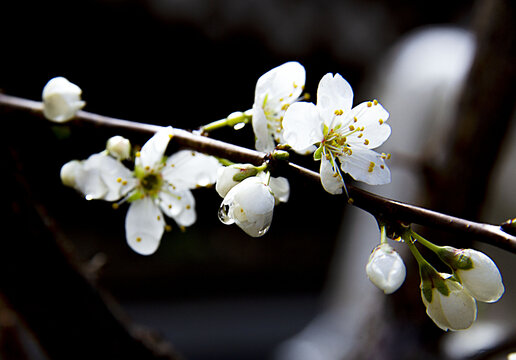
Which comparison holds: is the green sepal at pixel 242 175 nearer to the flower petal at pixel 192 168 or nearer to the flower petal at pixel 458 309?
the flower petal at pixel 192 168

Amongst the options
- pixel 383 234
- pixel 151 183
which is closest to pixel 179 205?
pixel 151 183

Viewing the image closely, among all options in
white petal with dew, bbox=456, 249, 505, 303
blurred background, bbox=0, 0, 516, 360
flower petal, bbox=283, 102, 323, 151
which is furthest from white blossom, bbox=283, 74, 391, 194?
blurred background, bbox=0, 0, 516, 360

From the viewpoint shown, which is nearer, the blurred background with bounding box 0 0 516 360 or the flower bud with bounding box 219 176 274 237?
the flower bud with bounding box 219 176 274 237

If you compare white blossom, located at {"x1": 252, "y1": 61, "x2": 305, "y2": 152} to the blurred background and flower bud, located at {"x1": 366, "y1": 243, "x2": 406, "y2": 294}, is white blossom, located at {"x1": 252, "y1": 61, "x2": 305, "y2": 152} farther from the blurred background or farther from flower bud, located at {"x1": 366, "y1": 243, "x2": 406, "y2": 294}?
the blurred background

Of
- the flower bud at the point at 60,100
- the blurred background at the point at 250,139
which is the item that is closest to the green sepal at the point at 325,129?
the flower bud at the point at 60,100

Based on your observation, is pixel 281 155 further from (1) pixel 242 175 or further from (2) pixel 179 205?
(2) pixel 179 205

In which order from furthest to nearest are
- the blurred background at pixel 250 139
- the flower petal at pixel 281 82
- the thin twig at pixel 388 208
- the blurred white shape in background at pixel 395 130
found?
the blurred white shape in background at pixel 395 130
the blurred background at pixel 250 139
the flower petal at pixel 281 82
the thin twig at pixel 388 208
